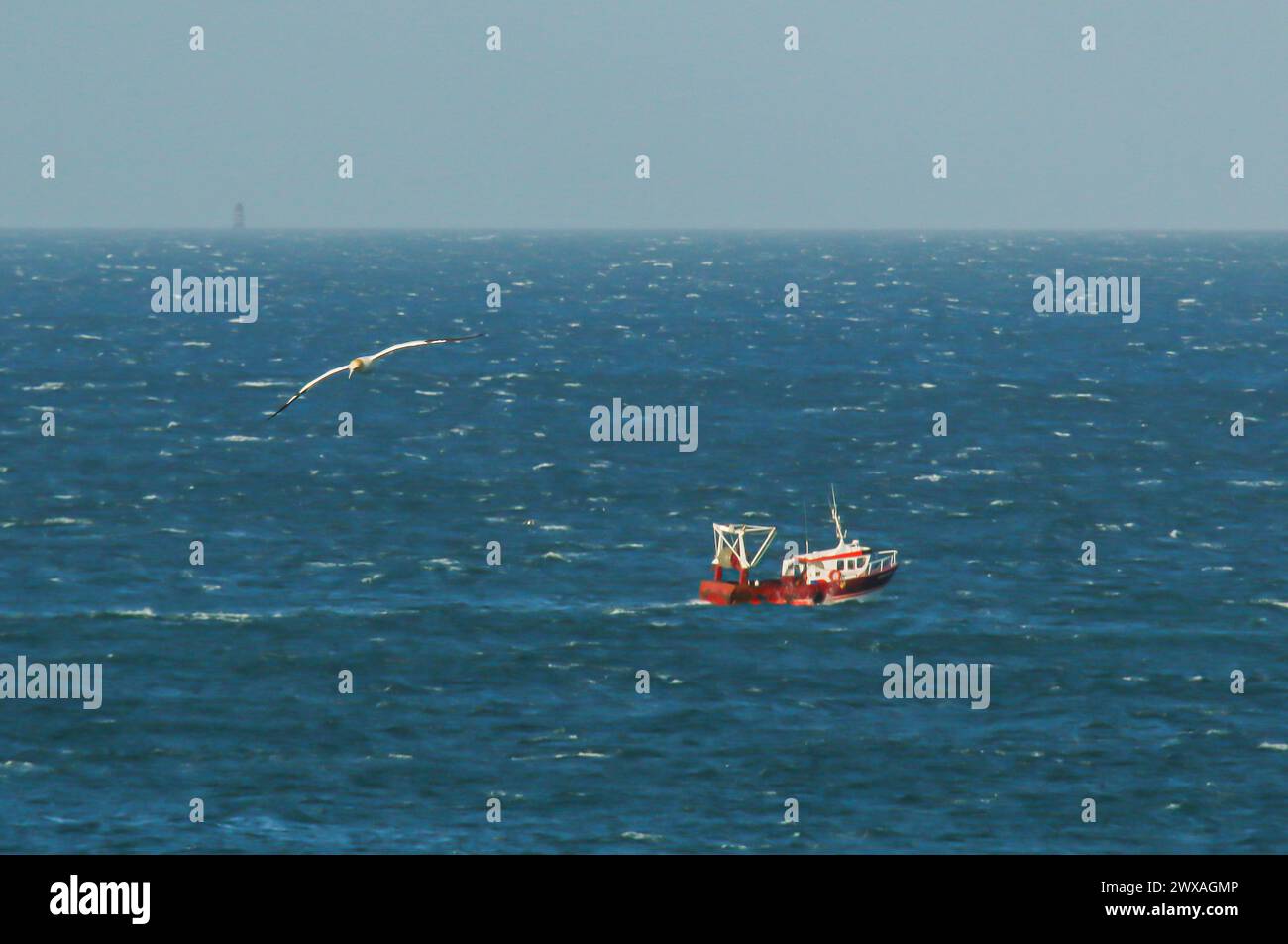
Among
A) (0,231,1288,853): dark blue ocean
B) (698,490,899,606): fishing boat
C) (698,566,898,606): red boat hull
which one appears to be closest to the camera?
(0,231,1288,853): dark blue ocean

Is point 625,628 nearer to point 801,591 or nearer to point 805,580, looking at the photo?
point 801,591

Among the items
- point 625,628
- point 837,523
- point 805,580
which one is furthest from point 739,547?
point 625,628

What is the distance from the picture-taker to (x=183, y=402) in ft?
Answer: 483

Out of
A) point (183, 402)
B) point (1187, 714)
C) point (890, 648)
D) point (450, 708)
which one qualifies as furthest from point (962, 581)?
point (183, 402)

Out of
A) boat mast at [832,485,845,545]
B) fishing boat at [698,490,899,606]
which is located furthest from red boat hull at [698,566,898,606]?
boat mast at [832,485,845,545]

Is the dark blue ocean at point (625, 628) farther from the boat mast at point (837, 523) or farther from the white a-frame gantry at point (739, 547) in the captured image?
the white a-frame gantry at point (739, 547)

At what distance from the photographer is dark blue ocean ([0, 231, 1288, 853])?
192 feet

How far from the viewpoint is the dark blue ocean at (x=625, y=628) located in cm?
5856

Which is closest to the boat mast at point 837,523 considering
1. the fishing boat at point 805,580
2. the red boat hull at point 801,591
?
the fishing boat at point 805,580

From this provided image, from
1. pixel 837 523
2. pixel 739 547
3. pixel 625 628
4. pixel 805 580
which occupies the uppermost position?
pixel 837 523

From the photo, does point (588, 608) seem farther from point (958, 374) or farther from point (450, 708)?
point (958, 374)

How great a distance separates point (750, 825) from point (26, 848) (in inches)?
803

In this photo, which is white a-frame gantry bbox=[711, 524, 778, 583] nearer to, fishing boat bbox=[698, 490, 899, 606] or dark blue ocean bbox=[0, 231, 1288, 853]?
fishing boat bbox=[698, 490, 899, 606]

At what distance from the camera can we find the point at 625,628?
260 ft
